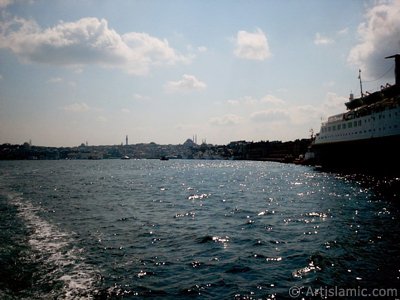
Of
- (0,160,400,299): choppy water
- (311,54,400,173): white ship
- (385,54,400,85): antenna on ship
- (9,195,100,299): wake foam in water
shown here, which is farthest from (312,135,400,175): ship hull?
(9,195,100,299): wake foam in water

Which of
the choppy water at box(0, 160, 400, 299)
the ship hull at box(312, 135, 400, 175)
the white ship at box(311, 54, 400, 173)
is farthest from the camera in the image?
the white ship at box(311, 54, 400, 173)

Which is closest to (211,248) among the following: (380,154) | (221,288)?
(221,288)

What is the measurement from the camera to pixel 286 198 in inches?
1430

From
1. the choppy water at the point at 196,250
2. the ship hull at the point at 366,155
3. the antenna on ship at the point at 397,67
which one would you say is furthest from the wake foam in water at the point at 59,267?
the antenna on ship at the point at 397,67

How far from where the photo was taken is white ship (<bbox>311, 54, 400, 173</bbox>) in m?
55.0

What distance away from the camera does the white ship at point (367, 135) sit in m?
55.0

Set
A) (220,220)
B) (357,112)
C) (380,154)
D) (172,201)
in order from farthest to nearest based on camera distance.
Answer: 1. (357,112)
2. (380,154)
3. (172,201)
4. (220,220)

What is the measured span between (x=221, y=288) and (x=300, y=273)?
11.4ft

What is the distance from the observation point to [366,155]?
62938 millimetres

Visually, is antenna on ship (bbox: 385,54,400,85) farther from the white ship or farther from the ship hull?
the ship hull

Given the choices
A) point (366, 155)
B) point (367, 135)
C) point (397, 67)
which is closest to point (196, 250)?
point (366, 155)

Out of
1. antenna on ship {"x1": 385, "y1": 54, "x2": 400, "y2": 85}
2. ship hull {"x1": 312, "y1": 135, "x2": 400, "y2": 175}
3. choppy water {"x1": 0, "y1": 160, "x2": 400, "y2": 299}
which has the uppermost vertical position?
antenna on ship {"x1": 385, "y1": 54, "x2": 400, "y2": 85}

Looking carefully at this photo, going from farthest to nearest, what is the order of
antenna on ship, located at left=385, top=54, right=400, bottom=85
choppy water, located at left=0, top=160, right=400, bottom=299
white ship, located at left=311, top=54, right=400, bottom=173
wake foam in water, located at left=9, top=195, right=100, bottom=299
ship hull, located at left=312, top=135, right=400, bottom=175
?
antenna on ship, located at left=385, top=54, right=400, bottom=85
white ship, located at left=311, top=54, right=400, bottom=173
ship hull, located at left=312, top=135, right=400, bottom=175
choppy water, located at left=0, top=160, right=400, bottom=299
wake foam in water, located at left=9, top=195, right=100, bottom=299

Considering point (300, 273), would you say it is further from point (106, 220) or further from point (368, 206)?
point (368, 206)
